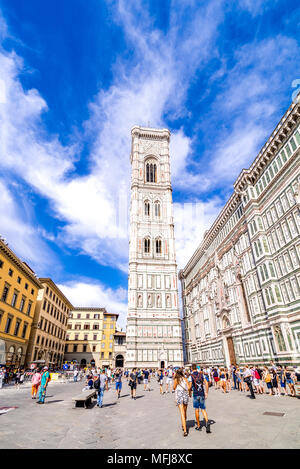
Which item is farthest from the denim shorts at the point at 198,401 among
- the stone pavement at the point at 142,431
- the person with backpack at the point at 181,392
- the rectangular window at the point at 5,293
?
the rectangular window at the point at 5,293

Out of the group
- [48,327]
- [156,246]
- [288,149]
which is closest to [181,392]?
[288,149]

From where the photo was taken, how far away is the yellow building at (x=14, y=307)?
94.9 ft

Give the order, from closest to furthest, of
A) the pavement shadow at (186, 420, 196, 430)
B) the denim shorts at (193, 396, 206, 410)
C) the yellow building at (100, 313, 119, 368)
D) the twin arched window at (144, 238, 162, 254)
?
the denim shorts at (193, 396, 206, 410), the pavement shadow at (186, 420, 196, 430), the twin arched window at (144, 238, 162, 254), the yellow building at (100, 313, 119, 368)

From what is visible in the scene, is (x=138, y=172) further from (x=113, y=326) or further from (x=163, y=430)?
(x=163, y=430)

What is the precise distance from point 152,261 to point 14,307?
26514 millimetres

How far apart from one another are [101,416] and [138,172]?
180 feet

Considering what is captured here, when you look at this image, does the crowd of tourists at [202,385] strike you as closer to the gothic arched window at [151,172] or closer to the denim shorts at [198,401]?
the denim shorts at [198,401]

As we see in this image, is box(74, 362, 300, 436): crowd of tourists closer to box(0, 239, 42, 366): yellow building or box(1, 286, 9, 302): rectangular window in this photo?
box(0, 239, 42, 366): yellow building

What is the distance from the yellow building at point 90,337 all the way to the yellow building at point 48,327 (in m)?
10.6

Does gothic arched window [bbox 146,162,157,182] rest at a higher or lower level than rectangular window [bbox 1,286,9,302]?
higher

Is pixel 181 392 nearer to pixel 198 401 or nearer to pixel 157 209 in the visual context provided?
pixel 198 401

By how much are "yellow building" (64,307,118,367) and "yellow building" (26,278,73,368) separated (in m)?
10.6

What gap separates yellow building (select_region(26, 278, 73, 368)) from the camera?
126 feet

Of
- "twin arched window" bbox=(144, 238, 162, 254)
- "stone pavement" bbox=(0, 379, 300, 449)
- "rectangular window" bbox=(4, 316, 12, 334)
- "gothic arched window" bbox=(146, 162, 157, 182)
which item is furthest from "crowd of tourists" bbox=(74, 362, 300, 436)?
"gothic arched window" bbox=(146, 162, 157, 182)
